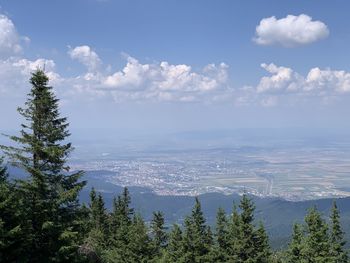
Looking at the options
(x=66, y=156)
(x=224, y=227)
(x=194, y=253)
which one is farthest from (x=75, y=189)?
(x=224, y=227)

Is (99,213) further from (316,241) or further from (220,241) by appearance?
(316,241)

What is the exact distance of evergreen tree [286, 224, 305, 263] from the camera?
4061 cm

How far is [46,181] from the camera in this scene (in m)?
21.8

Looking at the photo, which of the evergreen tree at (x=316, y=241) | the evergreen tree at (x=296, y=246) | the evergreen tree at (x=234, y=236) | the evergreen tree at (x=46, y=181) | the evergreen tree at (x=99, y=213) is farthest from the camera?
the evergreen tree at (x=99, y=213)

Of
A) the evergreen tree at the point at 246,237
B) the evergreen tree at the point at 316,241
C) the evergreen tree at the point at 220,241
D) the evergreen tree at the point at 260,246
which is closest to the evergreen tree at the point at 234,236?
the evergreen tree at the point at 246,237

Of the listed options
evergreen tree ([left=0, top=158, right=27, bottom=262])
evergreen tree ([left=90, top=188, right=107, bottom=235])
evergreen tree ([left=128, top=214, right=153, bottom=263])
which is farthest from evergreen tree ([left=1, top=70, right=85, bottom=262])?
evergreen tree ([left=90, top=188, right=107, bottom=235])

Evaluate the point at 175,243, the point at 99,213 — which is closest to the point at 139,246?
the point at 175,243

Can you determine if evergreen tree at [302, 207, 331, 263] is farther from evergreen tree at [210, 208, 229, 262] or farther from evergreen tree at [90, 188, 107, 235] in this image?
evergreen tree at [90, 188, 107, 235]

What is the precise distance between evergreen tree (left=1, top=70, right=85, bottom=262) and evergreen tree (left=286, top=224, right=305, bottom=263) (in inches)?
968

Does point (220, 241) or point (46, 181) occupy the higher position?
point (46, 181)

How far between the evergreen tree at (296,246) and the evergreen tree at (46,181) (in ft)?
80.7

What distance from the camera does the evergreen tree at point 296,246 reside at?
40612 mm

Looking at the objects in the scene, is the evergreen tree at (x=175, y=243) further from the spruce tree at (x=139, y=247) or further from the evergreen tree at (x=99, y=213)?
the evergreen tree at (x=99, y=213)

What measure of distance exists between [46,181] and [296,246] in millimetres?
26914
